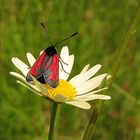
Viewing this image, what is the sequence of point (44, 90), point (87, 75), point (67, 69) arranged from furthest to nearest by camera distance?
1. point (67, 69)
2. point (87, 75)
3. point (44, 90)

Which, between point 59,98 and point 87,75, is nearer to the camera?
point 59,98

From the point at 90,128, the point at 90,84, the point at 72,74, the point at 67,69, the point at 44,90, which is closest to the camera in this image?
the point at 90,128

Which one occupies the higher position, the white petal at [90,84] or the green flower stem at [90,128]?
the white petal at [90,84]

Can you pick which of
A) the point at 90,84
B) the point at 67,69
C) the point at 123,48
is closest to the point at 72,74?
the point at 67,69

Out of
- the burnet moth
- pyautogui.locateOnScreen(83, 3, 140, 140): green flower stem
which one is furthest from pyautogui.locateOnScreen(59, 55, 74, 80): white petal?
pyautogui.locateOnScreen(83, 3, 140, 140): green flower stem

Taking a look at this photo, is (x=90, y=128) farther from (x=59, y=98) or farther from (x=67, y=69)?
(x=67, y=69)

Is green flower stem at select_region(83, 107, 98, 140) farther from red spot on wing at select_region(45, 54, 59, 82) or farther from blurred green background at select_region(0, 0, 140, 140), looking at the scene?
blurred green background at select_region(0, 0, 140, 140)

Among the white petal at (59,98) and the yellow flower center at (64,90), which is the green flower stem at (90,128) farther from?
the yellow flower center at (64,90)

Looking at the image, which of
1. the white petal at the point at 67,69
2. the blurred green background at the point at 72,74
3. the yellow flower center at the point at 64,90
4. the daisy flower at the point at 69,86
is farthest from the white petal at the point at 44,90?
the blurred green background at the point at 72,74
